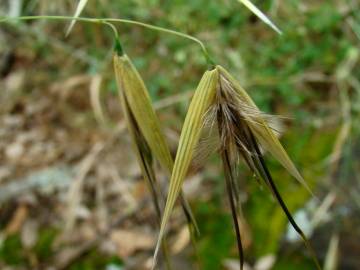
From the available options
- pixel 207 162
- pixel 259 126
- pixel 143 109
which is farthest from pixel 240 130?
pixel 207 162

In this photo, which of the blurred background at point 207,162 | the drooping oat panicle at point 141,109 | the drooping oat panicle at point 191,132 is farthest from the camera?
the blurred background at point 207,162

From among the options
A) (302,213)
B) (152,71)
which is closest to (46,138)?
(152,71)

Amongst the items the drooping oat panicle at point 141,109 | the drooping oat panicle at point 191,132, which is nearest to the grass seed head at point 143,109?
the drooping oat panicle at point 141,109

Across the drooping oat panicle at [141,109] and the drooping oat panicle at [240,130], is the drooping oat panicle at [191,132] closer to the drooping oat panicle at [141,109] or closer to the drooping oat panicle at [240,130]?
the drooping oat panicle at [240,130]

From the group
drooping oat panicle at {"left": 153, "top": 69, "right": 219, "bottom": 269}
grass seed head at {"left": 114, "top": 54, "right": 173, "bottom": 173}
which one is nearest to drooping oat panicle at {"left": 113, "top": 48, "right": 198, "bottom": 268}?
grass seed head at {"left": 114, "top": 54, "right": 173, "bottom": 173}

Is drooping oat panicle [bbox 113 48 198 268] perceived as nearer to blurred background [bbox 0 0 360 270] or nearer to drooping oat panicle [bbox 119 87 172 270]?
drooping oat panicle [bbox 119 87 172 270]

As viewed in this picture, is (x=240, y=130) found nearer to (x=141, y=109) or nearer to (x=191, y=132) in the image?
(x=191, y=132)
